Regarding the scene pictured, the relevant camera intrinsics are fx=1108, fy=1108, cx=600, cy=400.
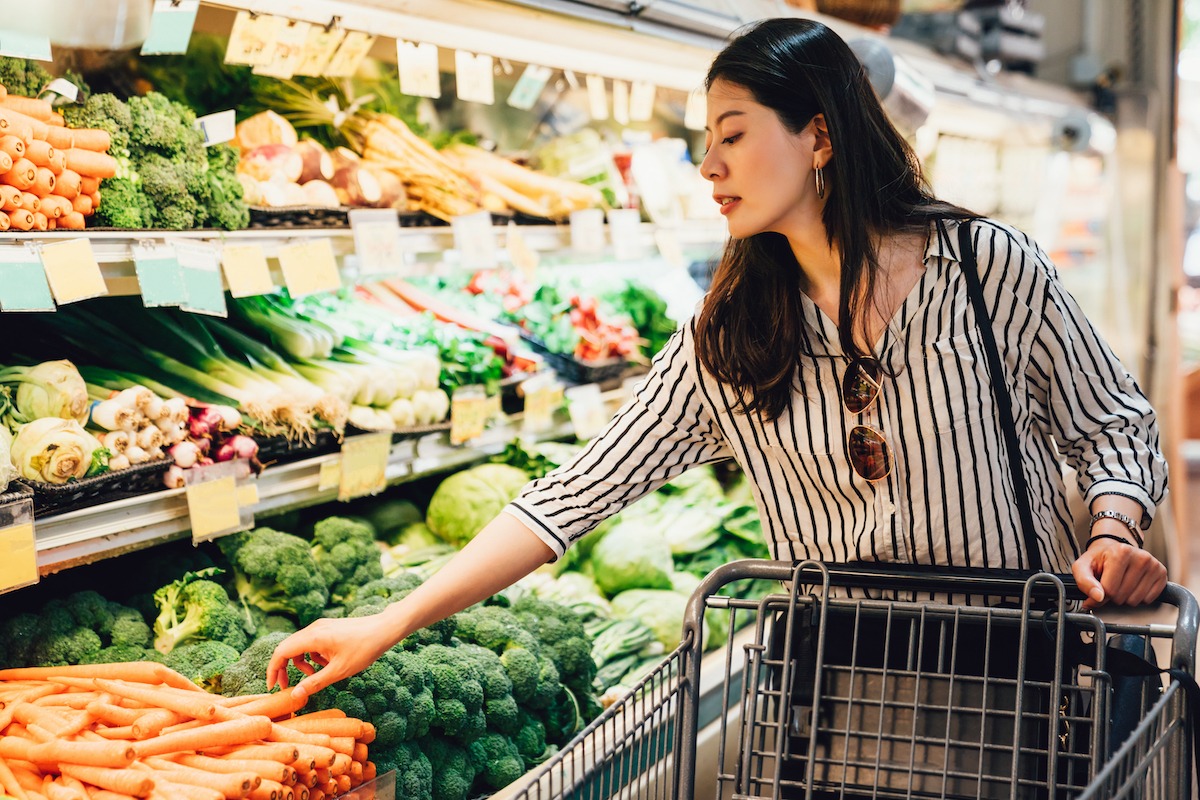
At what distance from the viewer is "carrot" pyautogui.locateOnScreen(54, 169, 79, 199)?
6.48 ft

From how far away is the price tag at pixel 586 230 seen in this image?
11.0 feet

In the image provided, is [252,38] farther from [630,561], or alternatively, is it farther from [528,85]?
[630,561]

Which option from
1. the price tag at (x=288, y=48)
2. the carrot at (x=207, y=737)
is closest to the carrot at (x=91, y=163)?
the price tag at (x=288, y=48)

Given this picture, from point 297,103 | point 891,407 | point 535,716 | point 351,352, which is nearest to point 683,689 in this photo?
point 891,407

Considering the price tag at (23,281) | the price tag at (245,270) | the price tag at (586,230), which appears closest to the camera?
the price tag at (23,281)

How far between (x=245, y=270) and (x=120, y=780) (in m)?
1.08

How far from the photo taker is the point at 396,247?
2719 millimetres

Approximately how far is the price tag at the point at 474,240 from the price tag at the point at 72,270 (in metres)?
1.09

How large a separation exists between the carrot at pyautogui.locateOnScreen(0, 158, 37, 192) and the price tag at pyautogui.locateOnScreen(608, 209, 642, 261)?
1914 millimetres

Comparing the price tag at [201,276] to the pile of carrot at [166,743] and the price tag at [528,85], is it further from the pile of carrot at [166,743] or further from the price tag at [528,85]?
the price tag at [528,85]

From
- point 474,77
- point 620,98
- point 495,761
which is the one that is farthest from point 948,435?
point 620,98

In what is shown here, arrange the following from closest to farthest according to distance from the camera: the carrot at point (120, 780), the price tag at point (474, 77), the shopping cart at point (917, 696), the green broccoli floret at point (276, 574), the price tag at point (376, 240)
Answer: the shopping cart at point (917, 696) < the carrot at point (120, 780) < the green broccoli floret at point (276, 574) < the price tag at point (376, 240) < the price tag at point (474, 77)

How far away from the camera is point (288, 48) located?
8.20 ft

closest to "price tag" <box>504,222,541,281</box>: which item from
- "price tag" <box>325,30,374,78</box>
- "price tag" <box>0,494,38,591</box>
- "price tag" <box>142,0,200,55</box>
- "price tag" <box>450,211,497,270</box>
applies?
"price tag" <box>450,211,497,270</box>
